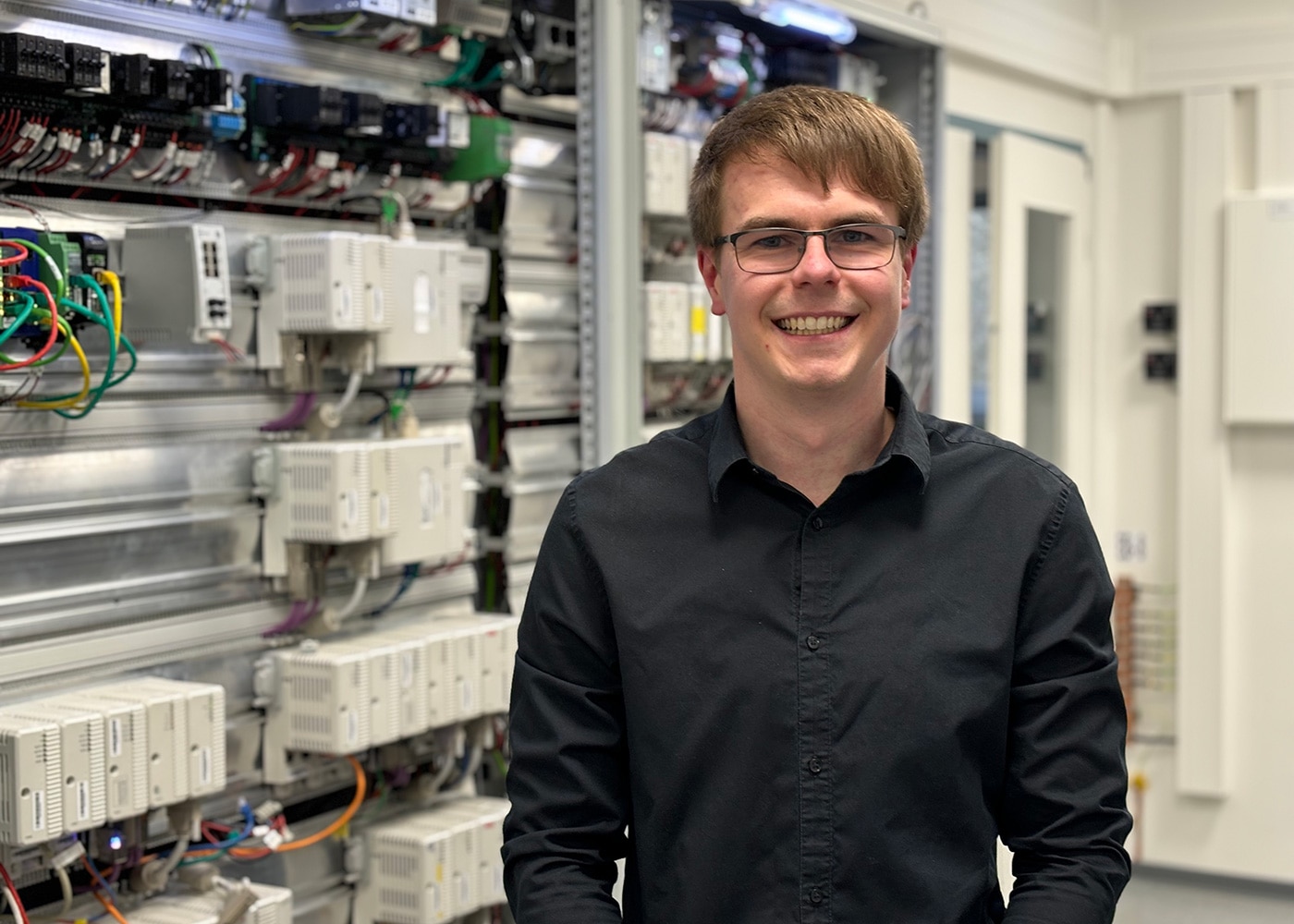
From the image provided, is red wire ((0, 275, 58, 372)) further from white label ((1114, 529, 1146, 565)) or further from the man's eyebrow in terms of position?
white label ((1114, 529, 1146, 565))

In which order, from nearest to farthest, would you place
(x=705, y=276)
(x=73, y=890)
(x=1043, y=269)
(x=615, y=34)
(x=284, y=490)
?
(x=705, y=276) < (x=73, y=890) < (x=284, y=490) < (x=615, y=34) < (x=1043, y=269)

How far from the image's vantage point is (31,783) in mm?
1968

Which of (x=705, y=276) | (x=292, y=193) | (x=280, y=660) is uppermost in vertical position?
(x=292, y=193)

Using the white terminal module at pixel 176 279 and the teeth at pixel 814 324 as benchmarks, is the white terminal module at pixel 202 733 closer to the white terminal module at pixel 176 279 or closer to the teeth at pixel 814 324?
the white terminal module at pixel 176 279

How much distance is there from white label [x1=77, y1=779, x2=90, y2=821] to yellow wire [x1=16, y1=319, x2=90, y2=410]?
1.74ft

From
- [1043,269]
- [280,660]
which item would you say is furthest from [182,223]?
[1043,269]

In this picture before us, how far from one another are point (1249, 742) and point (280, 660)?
11.2 feet

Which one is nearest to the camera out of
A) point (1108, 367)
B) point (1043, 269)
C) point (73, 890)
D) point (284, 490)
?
point (73, 890)

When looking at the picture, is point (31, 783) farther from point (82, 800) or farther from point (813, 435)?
point (813, 435)

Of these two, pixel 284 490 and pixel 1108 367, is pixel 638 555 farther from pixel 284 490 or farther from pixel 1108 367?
pixel 1108 367

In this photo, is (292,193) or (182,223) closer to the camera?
(182,223)

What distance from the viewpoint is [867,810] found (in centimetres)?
144

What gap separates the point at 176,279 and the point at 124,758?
0.70 meters

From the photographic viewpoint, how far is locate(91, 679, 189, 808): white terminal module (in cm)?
214
